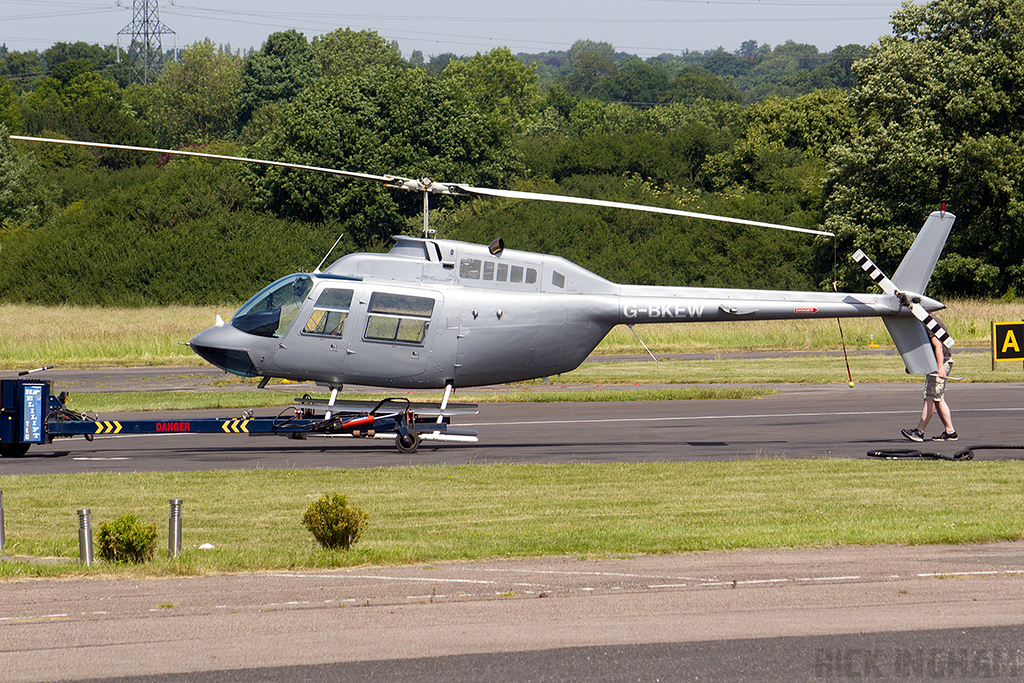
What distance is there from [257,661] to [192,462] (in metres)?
11.9

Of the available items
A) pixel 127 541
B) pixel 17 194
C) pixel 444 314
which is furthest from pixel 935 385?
pixel 17 194

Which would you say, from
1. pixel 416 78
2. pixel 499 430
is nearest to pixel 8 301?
pixel 416 78

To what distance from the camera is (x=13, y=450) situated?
65.5 ft

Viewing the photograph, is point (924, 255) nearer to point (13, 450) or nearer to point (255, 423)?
point (255, 423)

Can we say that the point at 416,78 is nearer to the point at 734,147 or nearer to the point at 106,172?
the point at 734,147

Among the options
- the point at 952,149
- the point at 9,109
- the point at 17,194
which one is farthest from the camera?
the point at 9,109

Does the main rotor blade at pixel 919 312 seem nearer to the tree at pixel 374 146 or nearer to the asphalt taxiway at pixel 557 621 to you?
the asphalt taxiway at pixel 557 621

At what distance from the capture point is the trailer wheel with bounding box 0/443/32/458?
19922 millimetres

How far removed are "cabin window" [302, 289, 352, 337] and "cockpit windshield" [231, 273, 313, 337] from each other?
12.6 inches

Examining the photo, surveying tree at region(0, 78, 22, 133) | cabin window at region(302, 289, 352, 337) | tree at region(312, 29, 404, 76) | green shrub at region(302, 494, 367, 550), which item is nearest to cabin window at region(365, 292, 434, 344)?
cabin window at region(302, 289, 352, 337)

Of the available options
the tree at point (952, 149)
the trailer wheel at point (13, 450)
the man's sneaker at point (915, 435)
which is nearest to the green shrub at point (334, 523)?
the trailer wheel at point (13, 450)

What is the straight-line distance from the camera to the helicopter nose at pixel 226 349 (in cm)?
1945

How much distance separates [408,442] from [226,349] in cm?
387

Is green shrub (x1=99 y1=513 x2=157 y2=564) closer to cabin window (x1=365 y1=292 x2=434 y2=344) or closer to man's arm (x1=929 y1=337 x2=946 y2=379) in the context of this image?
Answer: cabin window (x1=365 y1=292 x2=434 y2=344)
